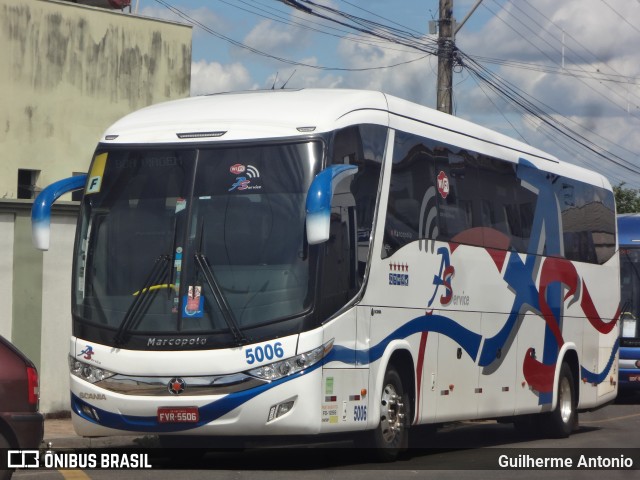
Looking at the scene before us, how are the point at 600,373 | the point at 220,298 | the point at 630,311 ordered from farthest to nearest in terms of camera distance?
the point at 630,311
the point at 600,373
the point at 220,298

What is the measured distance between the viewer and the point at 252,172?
37.4 ft

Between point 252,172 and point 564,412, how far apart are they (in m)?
7.87

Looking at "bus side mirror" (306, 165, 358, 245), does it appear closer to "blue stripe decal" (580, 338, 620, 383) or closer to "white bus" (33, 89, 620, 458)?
"white bus" (33, 89, 620, 458)

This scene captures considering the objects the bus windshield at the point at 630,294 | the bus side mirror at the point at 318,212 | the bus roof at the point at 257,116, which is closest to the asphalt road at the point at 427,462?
the bus side mirror at the point at 318,212

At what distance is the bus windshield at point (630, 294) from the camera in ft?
81.0

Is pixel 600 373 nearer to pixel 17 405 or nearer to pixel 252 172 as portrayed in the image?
pixel 252 172

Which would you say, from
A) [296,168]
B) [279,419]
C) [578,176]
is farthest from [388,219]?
[578,176]

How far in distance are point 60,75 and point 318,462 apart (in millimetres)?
13080

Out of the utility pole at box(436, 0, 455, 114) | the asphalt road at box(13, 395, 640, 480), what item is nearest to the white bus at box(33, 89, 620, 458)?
the asphalt road at box(13, 395, 640, 480)

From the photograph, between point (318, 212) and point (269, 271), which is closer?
point (318, 212)

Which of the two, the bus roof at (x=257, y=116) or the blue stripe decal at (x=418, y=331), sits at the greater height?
the bus roof at (x=257, y=116)

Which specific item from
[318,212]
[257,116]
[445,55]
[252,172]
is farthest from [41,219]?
[445,55]

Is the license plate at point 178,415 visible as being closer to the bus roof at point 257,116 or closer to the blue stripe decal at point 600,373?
the bus roof at point 257,116

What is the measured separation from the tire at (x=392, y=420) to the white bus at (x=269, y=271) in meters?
0.02
